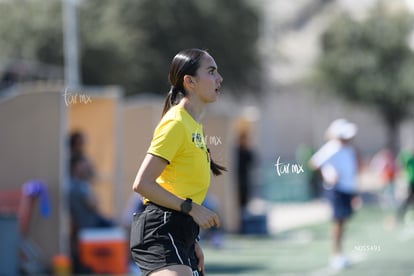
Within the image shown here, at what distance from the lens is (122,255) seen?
1405cm

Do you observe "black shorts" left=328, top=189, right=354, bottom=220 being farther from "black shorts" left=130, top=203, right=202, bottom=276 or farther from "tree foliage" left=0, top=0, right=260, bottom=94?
"tree foliage" left=0, top=0, right=260, bottom=94

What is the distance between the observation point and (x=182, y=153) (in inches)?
229

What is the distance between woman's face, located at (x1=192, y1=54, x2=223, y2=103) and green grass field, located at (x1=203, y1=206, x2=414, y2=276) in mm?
4771

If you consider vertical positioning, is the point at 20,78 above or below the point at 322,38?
below

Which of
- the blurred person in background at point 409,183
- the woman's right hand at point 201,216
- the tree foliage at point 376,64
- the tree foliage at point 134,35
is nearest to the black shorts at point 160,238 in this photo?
the woman's right hand at point 201,216

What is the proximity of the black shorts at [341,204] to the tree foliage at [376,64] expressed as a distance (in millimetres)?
26994

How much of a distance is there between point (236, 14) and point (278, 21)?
175 feet

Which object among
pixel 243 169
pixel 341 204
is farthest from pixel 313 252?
pixel 243 169

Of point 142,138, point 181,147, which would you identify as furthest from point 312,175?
point 181,147

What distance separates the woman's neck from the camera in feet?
19.6

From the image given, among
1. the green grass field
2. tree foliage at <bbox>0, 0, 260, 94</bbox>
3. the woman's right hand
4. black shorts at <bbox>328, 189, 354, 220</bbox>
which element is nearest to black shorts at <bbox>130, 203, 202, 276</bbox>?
the woman's right hand

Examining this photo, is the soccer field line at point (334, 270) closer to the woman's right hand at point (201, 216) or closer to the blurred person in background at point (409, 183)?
the blurred person in background at point (409, 183)

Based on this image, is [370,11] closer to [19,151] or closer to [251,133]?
[251,133]

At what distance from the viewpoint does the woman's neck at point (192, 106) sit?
5.96 m
